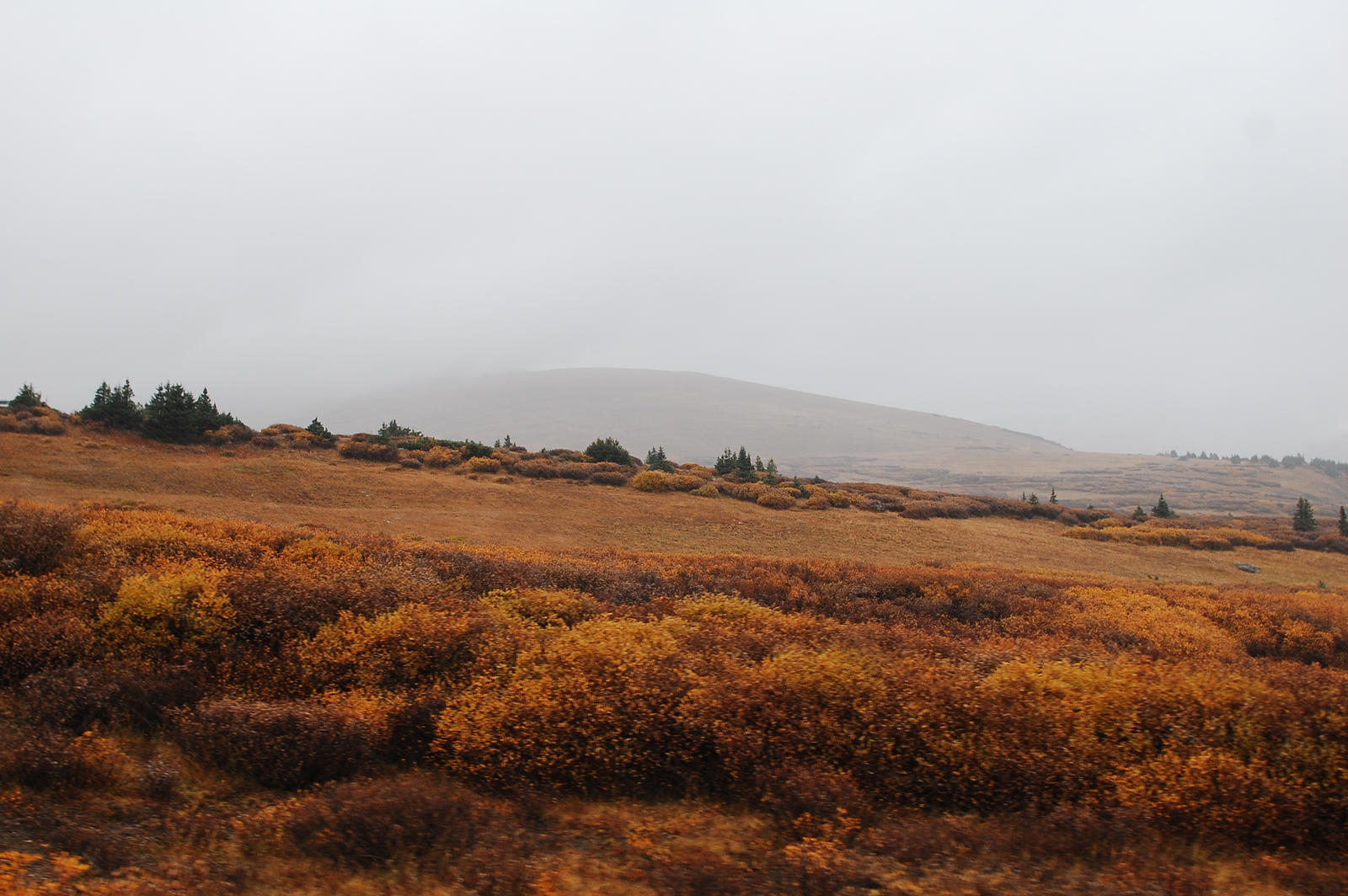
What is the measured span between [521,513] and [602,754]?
20065 millimetres

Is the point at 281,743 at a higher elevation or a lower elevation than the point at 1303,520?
higher

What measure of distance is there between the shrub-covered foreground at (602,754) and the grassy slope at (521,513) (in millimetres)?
11943

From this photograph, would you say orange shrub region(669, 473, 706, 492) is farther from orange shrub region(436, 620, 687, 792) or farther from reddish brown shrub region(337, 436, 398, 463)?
orange shrub region(436, 620, 687, 792)

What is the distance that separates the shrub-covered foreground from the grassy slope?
1194 centimetres

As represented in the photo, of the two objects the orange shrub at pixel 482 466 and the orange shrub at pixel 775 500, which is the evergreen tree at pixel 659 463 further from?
the orange shrub at pixel 482 466

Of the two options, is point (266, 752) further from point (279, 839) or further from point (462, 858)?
point (462, 858)

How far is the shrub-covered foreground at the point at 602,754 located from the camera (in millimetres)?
4371

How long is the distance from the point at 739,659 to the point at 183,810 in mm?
5034

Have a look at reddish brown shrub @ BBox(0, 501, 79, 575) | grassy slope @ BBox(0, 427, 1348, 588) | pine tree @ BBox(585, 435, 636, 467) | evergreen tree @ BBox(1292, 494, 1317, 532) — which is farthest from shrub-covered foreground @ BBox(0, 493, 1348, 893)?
evergreen tree @ BBox(1292, 494, 1317, 532)

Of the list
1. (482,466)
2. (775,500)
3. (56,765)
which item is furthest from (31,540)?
(775,500)

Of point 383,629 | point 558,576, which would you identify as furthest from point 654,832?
point 558,576

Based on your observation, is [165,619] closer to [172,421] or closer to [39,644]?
[39,644]

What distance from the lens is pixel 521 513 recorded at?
25031 mm

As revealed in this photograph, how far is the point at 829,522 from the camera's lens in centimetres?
2767
